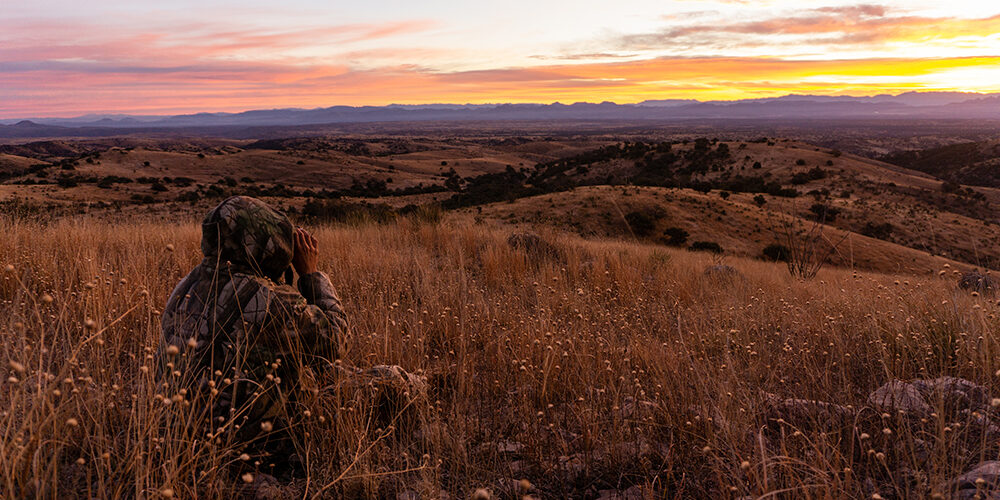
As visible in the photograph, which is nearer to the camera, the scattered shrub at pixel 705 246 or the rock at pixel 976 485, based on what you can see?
the rock at pixel 976 485

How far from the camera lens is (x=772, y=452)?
8.69 ft

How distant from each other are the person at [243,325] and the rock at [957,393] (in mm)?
3462

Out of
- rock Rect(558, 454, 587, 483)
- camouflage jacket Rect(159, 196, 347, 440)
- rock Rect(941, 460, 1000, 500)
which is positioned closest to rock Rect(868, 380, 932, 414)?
rock Rect(941, 460, 1000, 500)

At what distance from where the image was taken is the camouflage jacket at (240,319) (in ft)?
8.47

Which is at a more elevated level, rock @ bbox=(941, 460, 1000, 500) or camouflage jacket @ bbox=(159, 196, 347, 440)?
camouflage jacket @ bbox=(159, 196, 347, 440)

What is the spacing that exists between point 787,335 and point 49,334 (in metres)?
5.73

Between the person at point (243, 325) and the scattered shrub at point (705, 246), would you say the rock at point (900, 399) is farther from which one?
the scattered shrub at point (705, 246)

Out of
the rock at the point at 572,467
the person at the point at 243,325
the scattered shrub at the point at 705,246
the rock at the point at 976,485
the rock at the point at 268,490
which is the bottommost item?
the scattered shrub at the point at 705,246

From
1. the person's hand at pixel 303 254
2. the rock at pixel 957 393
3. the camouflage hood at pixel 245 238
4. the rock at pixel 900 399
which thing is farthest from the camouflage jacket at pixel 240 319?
the rock at pixel 957 393

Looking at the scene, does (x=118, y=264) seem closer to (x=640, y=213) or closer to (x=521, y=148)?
(x=640, y=213)

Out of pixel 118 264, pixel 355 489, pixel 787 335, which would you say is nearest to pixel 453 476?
pixel 355 489

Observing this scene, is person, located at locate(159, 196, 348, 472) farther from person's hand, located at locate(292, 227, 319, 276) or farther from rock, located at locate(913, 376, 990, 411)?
rock, located at locate(913, 376, 990, 411)

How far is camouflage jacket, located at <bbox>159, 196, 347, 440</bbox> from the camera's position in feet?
8.47

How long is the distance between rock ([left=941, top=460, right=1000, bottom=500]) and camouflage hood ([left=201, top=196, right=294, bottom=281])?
10.2 feet
